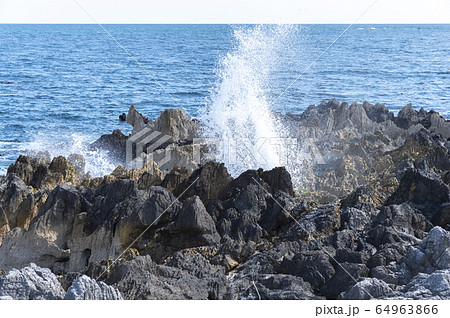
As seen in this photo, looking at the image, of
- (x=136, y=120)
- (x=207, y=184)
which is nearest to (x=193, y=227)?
(x=207, y=184)

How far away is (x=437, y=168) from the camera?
1399 centimetres

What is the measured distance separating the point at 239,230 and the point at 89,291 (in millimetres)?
4239

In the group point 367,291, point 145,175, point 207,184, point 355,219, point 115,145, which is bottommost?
point 367,291

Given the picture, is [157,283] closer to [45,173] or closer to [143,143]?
[45,173]

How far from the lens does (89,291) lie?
23.5 ft

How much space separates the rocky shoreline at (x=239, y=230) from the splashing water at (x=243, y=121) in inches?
79.3

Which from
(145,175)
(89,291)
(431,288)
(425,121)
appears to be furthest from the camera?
(425,121)

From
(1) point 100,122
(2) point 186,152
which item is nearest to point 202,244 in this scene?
(2) point 186,152

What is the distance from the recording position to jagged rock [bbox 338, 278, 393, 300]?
291 inches

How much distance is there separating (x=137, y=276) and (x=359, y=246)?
143 inches

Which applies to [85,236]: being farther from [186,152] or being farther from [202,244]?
[186,152]

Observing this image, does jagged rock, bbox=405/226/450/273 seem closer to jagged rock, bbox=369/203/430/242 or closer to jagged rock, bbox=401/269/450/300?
jagged rock, bbox=401/269/450/300

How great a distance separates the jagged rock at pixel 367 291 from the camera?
7.39 m

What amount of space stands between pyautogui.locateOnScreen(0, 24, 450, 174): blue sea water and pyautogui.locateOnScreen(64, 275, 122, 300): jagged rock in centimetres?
1323
